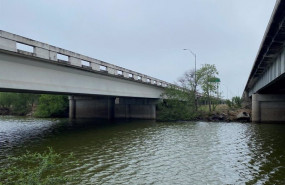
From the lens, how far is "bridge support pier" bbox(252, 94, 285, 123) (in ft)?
110

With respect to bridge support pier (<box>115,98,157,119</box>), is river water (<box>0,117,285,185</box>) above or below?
below

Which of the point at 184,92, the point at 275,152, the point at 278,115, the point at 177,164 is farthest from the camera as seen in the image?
the point at 184,92

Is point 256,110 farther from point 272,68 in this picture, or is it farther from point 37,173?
point 37,173

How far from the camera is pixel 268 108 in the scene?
1346 inches

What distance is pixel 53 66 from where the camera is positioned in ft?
61.7

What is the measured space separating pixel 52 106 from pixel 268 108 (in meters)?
39.9

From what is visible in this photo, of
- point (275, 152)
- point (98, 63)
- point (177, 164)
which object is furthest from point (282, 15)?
point (98, 63)

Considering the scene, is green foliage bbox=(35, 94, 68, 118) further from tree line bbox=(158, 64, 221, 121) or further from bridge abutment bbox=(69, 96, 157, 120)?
tree line bbox=(158, 64, 221, 121)

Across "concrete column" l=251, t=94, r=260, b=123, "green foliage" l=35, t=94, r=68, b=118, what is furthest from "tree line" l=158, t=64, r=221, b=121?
"green foliage" l=35, t=94, r=68, b=118

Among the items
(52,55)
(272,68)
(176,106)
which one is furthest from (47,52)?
(176,106)

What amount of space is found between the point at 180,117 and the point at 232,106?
48.5ft

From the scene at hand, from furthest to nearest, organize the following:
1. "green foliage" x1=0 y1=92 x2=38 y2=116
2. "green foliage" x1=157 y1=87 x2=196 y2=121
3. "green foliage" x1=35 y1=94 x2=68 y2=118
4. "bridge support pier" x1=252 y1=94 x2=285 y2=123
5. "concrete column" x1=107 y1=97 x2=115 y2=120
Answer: "green foliage" x1=0 y1=92 x2=38 y2=116 < "green foliage" x1=35 y1=94 x2=68 y2=118 < "concrete column" x1=107 y1=97 x2=115 y2=120 < "green foliage" x1=157 y1=87 x2=196 y2=121 < "bridge support pier" x1=252 y1=94 x2=285 y2=123

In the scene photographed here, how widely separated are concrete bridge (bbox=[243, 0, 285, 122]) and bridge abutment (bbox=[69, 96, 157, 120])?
1722 centimetres

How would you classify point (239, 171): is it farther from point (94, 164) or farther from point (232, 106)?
point (232, 106)
